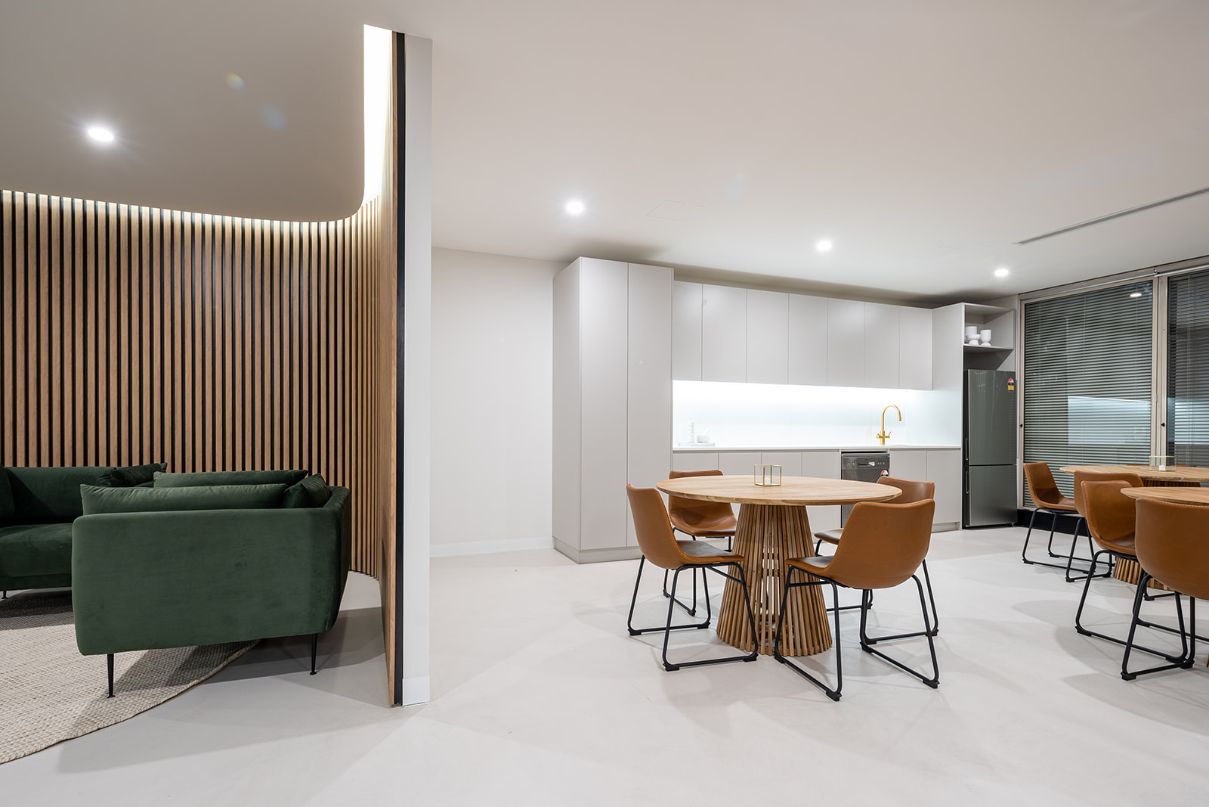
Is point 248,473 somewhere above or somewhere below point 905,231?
below

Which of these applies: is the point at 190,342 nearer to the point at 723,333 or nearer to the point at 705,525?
the point at 705,525

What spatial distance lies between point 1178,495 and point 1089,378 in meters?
3.93

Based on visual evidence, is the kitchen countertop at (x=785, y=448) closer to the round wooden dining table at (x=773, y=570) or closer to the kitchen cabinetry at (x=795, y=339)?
the kitchen cabinetry at (x=795, y=339)

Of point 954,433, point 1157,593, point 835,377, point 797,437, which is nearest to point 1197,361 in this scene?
point 954,433

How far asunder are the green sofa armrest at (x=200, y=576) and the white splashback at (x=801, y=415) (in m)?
3.82

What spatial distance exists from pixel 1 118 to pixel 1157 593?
767cm

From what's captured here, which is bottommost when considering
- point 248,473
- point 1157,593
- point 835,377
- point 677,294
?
point 1157,593

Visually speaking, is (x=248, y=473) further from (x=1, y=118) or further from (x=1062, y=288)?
(x=1062, y=288)

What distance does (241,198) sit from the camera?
425 centimetres

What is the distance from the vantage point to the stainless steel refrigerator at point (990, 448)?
22.1 feet

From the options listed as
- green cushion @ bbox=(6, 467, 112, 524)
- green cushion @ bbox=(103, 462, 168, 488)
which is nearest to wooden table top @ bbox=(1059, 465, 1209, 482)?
green cushion @ bbox=(103, 462, 168, 488)

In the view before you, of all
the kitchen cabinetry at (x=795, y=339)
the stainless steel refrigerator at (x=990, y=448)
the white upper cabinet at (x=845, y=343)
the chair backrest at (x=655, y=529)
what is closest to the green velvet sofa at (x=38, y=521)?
the chair backrest at (x=655, y=529)

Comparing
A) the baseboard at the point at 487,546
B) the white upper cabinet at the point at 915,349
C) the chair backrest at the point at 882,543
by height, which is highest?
the white upper cabinet at the point at 915,349

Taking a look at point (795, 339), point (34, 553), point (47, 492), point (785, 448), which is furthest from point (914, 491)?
point (47, 492)
